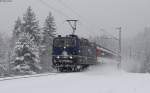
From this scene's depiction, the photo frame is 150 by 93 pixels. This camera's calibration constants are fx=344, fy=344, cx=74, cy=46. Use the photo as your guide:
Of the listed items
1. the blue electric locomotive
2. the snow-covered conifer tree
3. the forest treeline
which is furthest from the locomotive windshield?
the snow-covered conifer tree

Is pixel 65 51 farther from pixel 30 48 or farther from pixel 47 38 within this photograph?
pixel 47 38

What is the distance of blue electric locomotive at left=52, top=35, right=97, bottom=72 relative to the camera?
1154 inches

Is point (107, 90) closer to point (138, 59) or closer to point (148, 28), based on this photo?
point (138, 59)

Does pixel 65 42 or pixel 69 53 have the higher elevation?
pixel 65 42

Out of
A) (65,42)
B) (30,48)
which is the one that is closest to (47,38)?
(30,48)

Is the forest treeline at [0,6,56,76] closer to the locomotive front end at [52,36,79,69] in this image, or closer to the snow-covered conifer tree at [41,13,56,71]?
the snow-covered conifer tree at [41,13,56,71]

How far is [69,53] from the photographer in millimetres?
29984

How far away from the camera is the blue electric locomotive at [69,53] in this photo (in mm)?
29312

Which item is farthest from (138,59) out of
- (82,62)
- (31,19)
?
(82,62)

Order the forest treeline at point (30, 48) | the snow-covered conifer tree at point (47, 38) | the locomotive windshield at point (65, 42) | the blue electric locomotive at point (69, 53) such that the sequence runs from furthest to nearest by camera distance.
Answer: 1. the snow-covered conifer tree at point (47, 38)
2. the forest treeline at point (30, 48)
3. the locomotive windshield at point (65, 42)
4. the blue electric locomotive at point (69, 53)

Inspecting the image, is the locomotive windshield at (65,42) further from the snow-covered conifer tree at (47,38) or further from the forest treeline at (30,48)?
the snow-covered conifer tree at (47,38)

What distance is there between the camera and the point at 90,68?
34.9 m

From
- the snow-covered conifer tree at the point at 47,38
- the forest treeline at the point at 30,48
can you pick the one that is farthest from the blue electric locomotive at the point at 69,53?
the snow-covered conifer tree at the point at 47,38

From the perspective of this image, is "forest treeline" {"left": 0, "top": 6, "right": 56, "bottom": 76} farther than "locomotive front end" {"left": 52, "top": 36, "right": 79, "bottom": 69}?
Yes
